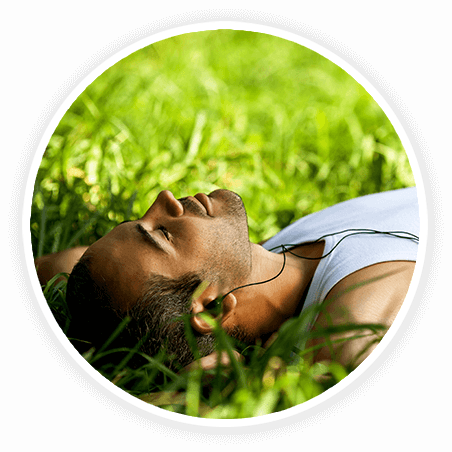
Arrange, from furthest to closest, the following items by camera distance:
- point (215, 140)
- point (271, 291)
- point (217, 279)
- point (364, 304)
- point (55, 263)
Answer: point (215, 140) < point (55, 263) < point (271, 291) < point (217, 279) < point (364, 304)

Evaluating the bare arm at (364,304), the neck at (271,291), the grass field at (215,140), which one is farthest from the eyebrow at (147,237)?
the grass field at (215,140)

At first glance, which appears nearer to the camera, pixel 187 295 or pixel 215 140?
pixel 187 295

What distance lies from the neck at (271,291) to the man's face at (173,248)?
86mm

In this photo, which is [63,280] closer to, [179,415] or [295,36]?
[179,415]

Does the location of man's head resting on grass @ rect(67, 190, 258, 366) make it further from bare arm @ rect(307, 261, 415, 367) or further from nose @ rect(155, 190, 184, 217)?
bare arm @ rect(307, 261, 415, 367)

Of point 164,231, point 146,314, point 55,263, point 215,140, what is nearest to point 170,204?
point 164,231

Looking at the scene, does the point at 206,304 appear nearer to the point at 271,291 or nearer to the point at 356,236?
the point at 271,291

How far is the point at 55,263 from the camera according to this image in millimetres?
1912

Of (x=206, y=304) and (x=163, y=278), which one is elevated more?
(x=163, y=278)

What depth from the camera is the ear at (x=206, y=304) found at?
4.77ft

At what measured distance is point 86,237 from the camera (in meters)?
2.26

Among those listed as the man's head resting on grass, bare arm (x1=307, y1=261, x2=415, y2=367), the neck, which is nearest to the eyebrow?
the man's head resting on grass

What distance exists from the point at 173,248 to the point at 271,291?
407 mm

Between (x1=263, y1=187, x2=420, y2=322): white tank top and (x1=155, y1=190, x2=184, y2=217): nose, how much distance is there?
21.9 inches
